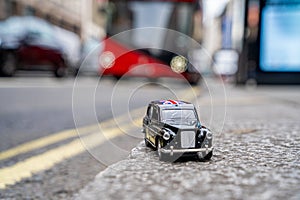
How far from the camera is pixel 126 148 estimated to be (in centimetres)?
161

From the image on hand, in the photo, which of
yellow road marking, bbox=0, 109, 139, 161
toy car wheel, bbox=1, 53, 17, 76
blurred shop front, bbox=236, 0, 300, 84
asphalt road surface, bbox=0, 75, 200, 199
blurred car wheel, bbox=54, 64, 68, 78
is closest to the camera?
asphalt road surface, bbox=0, 75, 200, 199

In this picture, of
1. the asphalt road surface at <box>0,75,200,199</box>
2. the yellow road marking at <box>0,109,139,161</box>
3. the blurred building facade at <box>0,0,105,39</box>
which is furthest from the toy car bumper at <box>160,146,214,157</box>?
the blurred building facade at <box>0,0,105,39</box>

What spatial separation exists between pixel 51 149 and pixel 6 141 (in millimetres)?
467

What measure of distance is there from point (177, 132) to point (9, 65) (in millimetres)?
10936

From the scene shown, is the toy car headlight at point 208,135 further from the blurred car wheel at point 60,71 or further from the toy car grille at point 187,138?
the blurred car wheel at point 60,71

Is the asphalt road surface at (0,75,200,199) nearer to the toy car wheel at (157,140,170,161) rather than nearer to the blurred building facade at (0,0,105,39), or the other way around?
the toy car wheel at (157,140,170,161)

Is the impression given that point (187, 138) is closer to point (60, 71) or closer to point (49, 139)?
point (49, 139)

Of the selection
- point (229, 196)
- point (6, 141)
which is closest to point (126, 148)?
point (229, 196)

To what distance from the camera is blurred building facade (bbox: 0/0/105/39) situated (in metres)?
24.2

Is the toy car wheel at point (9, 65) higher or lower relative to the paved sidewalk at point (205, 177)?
higher

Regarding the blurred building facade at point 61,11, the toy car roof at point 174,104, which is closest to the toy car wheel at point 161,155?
the toy car roof at point 174,104

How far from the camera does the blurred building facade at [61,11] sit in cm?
2419

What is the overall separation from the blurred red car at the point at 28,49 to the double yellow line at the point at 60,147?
9.27 meters

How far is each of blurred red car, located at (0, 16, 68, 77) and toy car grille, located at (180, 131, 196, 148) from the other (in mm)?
10849
